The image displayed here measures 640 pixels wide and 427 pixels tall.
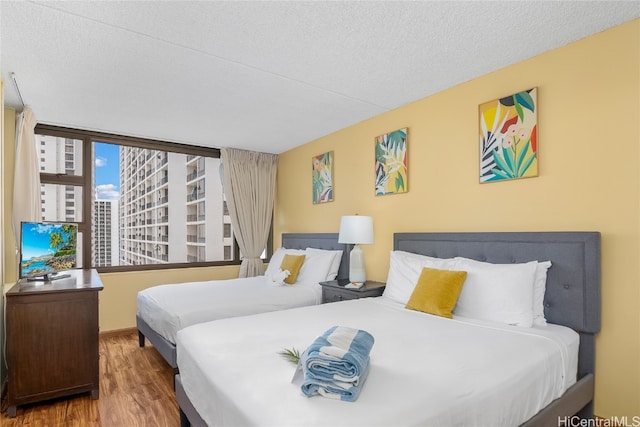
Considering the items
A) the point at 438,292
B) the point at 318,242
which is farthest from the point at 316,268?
the point at 438,292

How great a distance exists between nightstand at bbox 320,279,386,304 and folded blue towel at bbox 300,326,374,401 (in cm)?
185

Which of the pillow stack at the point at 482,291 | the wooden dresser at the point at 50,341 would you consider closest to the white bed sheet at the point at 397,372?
the pillow stack at the point at 482,291

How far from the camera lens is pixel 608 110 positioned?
222 cm

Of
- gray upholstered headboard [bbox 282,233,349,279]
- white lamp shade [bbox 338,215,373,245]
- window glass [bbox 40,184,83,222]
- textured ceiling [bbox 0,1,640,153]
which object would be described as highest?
textured ceiling [bbox 0,1,640,153]

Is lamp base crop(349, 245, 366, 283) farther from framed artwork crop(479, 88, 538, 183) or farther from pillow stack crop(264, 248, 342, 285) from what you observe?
framed artwork crop(479, 88, 538, 183)

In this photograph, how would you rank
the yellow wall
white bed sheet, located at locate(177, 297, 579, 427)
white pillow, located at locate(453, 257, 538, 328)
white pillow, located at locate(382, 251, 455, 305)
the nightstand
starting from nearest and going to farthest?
white bed sheet, located at locate(177, 297, 579, 427) → the yellow wall → white pillow, located at locate(453, 257, 538, 328) → white pillow, located at locate(382, 251, 455, 305) → the nightstand

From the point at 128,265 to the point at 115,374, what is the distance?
1.69 meters

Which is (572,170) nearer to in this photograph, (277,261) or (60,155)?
(277,261)

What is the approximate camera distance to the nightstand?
11.0ft

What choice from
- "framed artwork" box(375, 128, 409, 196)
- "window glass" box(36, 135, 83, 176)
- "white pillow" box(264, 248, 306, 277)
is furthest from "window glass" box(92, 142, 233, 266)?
"framed artwork" box(375, 128, 409, 196)

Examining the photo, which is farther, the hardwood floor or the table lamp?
the table lamp

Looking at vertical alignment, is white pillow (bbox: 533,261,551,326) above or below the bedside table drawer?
above

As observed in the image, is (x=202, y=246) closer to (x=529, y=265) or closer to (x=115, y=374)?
(x=115, y=374)

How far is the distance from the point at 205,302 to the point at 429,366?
2.15 metres
